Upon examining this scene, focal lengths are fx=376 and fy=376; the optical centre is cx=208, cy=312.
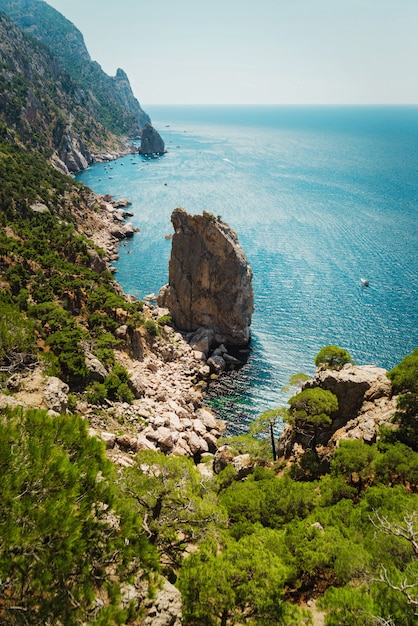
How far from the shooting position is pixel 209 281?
5981cm

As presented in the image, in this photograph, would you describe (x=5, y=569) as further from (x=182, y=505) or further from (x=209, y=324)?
(x=209, y=324)

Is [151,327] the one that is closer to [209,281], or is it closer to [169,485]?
[209,281]

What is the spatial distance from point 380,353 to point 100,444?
48.4 metres

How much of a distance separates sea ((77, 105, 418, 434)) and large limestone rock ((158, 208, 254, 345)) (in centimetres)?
535

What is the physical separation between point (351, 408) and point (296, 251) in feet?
205

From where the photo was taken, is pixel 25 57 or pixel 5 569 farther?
pixel 25 57

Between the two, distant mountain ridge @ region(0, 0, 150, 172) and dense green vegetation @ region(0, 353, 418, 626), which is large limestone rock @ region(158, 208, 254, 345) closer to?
dense green vegetation @ region(0, 353, 418, 626)

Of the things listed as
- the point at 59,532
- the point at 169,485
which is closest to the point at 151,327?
the point at 169,485

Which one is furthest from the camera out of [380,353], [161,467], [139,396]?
[380,353]

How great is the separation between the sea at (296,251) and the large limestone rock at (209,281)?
535cm

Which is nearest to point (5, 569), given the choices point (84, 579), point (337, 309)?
point (84, 579)

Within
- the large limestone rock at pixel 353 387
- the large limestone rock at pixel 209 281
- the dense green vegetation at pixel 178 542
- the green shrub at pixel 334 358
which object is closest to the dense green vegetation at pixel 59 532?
the dense green vegetation at pixel 178 542

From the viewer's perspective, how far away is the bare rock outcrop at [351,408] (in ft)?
88.3

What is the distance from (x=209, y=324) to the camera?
61031mm
